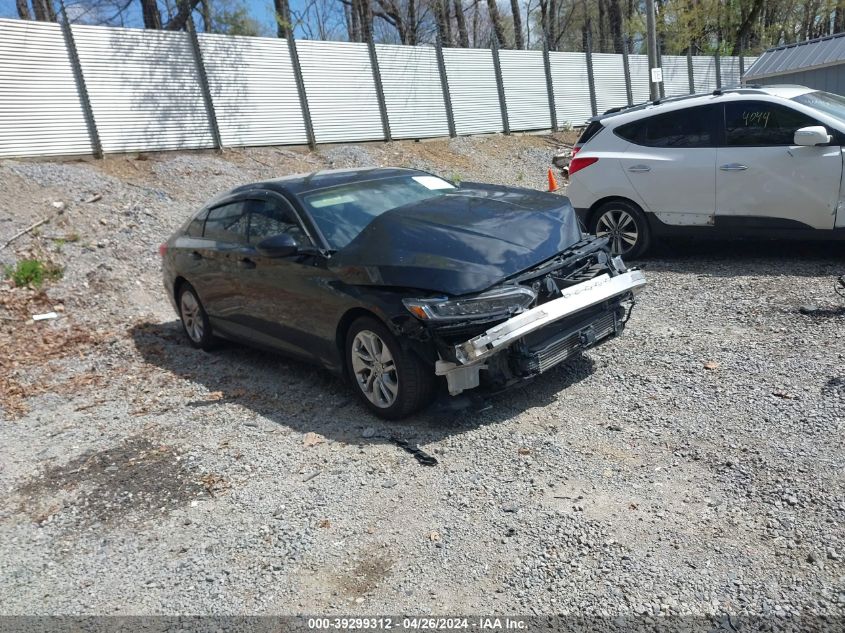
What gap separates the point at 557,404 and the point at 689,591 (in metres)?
2.16

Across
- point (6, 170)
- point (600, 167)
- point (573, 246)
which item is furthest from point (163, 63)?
point (573, 246)

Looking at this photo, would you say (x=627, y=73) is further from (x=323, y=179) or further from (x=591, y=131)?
(x=323, y=179)

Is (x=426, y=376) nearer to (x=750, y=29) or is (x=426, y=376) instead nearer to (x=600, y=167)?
(x=600, y=167)

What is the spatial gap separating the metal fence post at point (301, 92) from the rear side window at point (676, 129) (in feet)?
35.1

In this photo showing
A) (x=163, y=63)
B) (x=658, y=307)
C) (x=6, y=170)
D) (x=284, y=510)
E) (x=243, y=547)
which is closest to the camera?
(x=243, y=547)

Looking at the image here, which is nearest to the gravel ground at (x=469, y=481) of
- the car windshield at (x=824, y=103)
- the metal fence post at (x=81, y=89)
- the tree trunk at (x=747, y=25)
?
the car windshield at (x=824, y=103)

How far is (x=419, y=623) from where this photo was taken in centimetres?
321

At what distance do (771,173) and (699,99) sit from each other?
1.22 meters

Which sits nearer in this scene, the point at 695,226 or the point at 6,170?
the point at 695,226

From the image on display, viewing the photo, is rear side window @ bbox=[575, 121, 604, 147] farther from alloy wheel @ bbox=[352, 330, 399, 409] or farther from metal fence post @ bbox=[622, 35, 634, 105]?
metal fence post @ bbox=[622, 35, 634, 105]

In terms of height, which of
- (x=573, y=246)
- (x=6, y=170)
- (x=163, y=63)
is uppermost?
(x=163, y=63)

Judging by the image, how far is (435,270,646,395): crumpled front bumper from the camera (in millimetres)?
4645

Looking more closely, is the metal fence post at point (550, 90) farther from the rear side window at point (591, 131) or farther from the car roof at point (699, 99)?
the rear side window at point (591, 131)

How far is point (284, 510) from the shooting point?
4301mm
